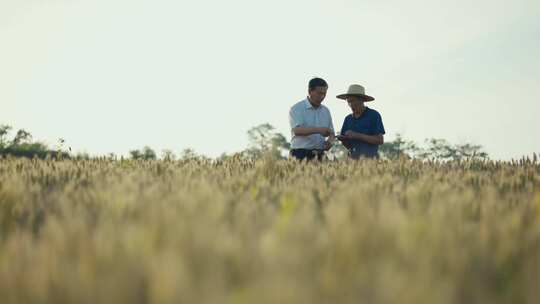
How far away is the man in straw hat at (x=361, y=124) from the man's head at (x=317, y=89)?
55cm

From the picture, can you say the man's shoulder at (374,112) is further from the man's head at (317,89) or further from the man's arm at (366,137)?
the man's head at (317,89)

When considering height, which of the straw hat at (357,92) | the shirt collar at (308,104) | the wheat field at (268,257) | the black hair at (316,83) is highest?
the black hair at (316,83)

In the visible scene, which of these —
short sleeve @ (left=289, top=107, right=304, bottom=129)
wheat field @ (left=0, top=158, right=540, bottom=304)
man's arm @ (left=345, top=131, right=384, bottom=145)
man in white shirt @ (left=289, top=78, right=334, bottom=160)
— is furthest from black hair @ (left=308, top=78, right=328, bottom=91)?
wheat field @ (left=0, top=158, right=540, bottom=304)

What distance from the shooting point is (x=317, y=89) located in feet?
32.6

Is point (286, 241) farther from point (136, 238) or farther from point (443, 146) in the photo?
point (443, 146)

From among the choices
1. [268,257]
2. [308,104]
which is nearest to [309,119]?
[308,104]

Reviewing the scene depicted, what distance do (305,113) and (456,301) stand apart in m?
8.86

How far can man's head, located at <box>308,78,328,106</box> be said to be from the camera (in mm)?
9930

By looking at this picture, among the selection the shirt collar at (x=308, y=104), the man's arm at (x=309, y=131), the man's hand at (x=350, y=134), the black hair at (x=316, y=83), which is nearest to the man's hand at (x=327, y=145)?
the man's hand at (x=350, y=134)

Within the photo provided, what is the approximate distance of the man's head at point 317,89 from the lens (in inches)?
391

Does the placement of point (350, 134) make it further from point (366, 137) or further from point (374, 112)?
point (374, 112)

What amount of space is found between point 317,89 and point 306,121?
0.64 metres

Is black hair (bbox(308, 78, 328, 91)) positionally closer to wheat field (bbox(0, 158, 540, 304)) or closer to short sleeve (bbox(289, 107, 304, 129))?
short sleeve (bbox(289, 107, 304, 129))

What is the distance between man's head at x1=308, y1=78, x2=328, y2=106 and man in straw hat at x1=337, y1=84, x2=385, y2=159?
1.81 feet
